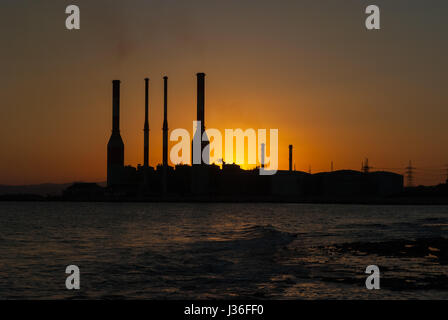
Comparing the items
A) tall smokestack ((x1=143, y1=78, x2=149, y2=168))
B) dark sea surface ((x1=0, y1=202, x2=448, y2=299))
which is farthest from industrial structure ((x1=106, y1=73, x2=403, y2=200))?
dark sea surface ((x1=0, y1=202, x2=448, y2=299))

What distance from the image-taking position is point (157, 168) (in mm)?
160625

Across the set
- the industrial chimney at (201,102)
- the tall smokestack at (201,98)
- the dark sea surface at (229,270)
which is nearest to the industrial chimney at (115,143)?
the industrial chimney at (201,102)

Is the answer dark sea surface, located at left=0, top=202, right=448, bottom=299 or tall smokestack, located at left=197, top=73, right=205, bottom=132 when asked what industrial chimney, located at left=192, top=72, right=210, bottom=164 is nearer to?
tall smokestack, located at left=197, top=73, right=205, bottom=132

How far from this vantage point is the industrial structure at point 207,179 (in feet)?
435

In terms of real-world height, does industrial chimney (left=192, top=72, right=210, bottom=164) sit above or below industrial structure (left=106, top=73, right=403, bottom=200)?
above

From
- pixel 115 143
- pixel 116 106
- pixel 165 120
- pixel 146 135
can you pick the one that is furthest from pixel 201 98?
pixel 115 143

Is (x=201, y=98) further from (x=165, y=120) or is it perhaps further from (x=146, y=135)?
(x=146, y=135)

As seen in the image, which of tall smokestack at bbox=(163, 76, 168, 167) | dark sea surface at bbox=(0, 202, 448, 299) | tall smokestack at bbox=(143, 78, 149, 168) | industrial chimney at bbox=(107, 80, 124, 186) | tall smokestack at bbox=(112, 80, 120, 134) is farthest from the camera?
industrial chimney at bbox=(107, 80, 124, 186)

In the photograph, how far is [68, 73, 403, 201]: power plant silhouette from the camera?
13275cm

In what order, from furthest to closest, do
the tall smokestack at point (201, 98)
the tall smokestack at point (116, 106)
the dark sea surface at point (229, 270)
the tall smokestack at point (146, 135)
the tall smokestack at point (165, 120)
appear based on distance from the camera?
the tall smokestack at point (116, 106) < the tall smokestack at point (146, 135) < the tall smokestack at point (165, 120) < the tall smokestack at point (201, 98) < the dark sea surface at point (229, 270)

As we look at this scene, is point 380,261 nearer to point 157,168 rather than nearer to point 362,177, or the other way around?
point 157,168

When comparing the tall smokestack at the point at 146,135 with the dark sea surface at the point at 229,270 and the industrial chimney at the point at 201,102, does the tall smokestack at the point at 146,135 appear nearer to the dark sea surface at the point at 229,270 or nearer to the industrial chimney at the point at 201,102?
the industrial chimney at the point at 201,102

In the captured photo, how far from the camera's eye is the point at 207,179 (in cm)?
14075
